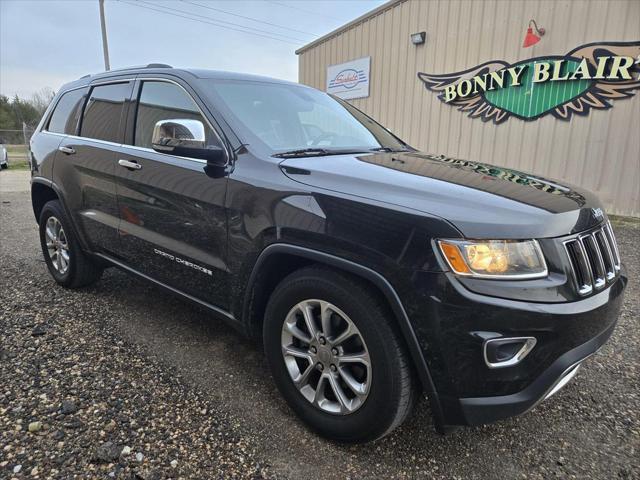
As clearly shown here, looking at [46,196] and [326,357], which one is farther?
[46,196]

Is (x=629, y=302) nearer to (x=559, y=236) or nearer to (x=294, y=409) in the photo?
(x=559, y=236)

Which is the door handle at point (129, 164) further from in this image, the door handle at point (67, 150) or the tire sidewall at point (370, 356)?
the tire sidewall at point (370, 356)

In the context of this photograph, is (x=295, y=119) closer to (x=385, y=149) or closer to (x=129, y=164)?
(x=385, y=149)

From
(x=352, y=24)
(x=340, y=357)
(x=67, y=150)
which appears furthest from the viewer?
(x=352, y=24)

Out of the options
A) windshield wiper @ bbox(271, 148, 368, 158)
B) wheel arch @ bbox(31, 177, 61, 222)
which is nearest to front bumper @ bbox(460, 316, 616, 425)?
windshield wiper @ bbox(271, 148, 368, 158)

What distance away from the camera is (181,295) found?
9.14ft

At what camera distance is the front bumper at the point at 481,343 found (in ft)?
5.27

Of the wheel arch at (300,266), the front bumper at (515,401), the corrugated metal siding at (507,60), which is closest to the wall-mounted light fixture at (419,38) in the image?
the corrugated metal siding at (507,60)

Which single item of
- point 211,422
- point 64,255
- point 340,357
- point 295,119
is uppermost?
point 295,119

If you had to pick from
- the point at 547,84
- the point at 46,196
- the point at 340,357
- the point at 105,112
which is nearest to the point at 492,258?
the point at 340,357

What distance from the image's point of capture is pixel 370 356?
72.8 inches

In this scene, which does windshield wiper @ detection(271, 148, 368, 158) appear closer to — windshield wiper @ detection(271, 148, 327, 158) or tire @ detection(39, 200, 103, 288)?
windshield wiper @ detection(271, 148, 327, 158)

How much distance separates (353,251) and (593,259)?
3.34 feet

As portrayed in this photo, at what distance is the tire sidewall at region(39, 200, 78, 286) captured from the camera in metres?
3.77
